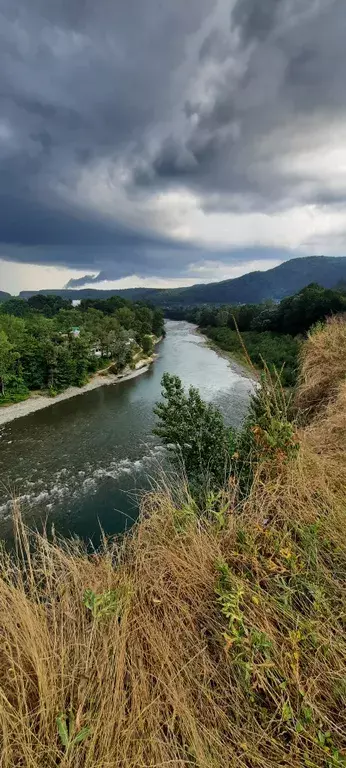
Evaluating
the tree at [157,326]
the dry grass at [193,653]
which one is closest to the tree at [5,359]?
the dry grass at [193,653]

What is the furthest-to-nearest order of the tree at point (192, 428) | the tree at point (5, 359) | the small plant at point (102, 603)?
the tree at point (5, 359)
the tree at point (192, 428)
the small plant at point (102, 603)

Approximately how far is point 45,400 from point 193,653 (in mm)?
29458

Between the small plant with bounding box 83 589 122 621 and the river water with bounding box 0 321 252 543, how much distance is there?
449cm

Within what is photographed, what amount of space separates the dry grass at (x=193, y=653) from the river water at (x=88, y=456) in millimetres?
4393

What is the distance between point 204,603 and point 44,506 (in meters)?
13.9

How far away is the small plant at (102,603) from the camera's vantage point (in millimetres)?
1743

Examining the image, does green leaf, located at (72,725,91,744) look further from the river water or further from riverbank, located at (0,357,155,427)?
riverbank, located at (0,357,155,427)

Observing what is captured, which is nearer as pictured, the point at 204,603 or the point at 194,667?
the point at 194,667

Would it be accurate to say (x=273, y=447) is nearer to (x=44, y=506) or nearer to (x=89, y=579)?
(x=89, y=579)

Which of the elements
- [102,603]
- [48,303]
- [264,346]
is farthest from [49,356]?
[48,303]

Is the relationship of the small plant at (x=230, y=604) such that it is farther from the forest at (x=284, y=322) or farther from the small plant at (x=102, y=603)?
the forest at (x=284, y=322)

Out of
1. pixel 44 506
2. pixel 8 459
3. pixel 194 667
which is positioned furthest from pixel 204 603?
pixel 8 459

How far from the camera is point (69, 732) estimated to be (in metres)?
1.35

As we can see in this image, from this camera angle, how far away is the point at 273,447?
2918 mm
